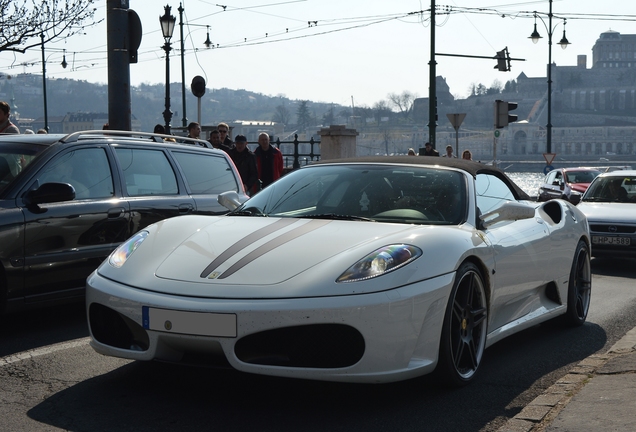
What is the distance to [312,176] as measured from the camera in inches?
233

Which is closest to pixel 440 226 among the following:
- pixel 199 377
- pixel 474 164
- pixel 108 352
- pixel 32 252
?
pixel 474 164

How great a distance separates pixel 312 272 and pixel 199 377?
3.37 ft

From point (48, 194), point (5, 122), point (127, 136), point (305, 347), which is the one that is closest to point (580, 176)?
point (5, 122)

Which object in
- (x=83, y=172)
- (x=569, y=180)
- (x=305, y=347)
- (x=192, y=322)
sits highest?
(x=83, y=172)

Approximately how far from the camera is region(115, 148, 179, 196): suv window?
738 centimetres

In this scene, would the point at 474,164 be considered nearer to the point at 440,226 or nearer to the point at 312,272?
the point at 440,226

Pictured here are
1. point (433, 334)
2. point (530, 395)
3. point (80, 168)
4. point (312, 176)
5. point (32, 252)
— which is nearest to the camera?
point (433, 334)

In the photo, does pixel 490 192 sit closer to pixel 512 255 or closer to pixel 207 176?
pixel 512 255

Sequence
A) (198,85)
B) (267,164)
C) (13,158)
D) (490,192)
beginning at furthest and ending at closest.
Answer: (198,85)
(267,164)
(13,158)
(490,192)

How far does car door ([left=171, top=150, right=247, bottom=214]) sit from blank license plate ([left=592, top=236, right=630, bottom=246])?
5330mm

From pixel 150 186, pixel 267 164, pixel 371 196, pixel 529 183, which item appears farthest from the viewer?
pixel 529 183

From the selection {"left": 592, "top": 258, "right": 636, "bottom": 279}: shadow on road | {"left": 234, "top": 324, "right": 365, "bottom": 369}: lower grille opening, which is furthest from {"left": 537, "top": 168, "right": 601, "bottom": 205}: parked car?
{"left": 234, "top": 324, "right": 365, "bottom": 369}: lower grille opening

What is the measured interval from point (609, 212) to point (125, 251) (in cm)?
860

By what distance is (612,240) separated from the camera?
11750 millimetres
